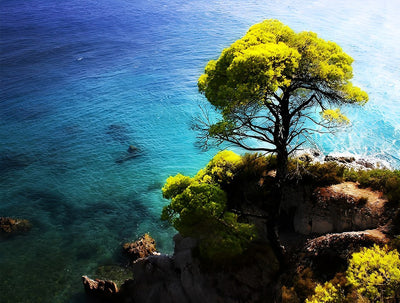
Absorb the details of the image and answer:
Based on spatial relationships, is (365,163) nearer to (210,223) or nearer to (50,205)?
(210,223)

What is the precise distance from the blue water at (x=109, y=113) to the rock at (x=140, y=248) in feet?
3.60

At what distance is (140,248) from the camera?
26.2m

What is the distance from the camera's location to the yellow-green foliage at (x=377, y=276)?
11.6 metres

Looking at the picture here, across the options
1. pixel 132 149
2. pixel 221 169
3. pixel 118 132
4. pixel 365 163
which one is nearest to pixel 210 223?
pixel 221 169

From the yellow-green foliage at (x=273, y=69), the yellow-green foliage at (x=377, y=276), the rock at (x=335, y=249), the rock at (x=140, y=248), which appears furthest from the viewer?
the rock at (x=140, y=248)

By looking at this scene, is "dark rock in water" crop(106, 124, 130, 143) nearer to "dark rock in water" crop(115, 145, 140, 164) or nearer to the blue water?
the blue water

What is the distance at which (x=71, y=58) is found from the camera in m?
63.3

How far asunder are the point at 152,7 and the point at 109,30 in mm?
21965

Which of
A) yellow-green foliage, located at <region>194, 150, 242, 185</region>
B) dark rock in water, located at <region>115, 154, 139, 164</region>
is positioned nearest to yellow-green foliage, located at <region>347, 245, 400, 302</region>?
yellow-green foliage, located at <region>194, 150, 242, 185</region>

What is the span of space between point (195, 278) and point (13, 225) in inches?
758

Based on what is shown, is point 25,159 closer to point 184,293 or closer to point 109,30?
point 184,293

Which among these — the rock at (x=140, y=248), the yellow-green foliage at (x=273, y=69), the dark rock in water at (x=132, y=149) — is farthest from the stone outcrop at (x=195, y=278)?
the dark rock in water at (x=132, y=149)

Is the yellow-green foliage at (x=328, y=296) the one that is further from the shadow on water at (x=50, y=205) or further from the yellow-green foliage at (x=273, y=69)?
the shadow on water at (x=50, y=205)

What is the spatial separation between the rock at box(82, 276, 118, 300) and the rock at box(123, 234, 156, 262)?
2.99m
